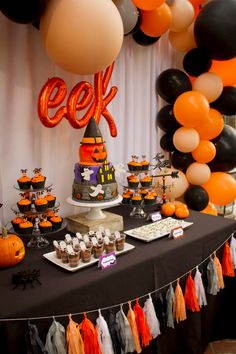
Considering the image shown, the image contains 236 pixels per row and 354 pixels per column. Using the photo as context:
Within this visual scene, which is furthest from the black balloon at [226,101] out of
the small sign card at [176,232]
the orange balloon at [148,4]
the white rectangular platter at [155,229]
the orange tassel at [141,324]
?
the orange tassel at [141,324]

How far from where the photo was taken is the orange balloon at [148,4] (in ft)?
5.61

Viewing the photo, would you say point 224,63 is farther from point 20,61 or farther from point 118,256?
point 118,256

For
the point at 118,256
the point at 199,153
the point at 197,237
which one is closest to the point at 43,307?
the point at 118,256

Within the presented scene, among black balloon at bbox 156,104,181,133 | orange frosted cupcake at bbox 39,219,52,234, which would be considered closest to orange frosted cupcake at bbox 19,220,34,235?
orange frosted cupcake at bbox 39,219,52,234

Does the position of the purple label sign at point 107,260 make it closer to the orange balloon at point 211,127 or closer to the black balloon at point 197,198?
the black balloon at point 197,198

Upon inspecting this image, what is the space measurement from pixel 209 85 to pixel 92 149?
3.33 feet

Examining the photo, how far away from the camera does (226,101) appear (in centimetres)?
225

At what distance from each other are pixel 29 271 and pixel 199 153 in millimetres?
1449

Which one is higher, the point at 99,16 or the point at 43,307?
the point at 99,16

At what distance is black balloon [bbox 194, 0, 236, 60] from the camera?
6.05ft

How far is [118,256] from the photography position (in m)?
1.36

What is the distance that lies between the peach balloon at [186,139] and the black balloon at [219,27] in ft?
1.66

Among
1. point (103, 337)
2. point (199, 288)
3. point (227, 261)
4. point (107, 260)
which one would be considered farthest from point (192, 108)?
point (103, 337)

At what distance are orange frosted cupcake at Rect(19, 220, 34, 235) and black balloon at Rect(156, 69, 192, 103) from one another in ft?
4.42
